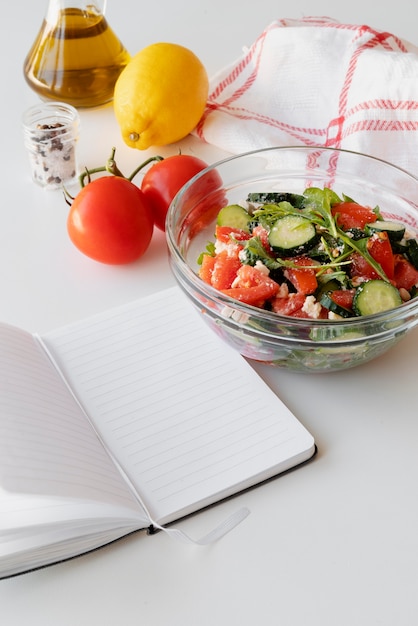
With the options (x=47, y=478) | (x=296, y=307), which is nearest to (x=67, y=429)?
→ (x=47, y=478)

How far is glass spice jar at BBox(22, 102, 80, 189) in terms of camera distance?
4.92 feet

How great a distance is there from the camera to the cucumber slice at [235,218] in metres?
1.23

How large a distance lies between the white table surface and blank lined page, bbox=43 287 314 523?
0.04 meters

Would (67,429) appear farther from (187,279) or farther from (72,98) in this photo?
Answer: (72,98)

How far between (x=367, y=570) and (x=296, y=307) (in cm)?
35

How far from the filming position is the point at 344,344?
3.43ft

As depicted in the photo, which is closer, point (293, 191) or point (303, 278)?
point (303, 278)

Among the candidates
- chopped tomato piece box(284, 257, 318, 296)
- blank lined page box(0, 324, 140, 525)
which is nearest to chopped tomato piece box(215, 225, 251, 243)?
chopped tomato piece box(284, 257, 318, 296)

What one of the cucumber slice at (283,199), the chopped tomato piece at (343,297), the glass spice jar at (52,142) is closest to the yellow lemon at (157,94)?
the glass spice jar at (52,142)

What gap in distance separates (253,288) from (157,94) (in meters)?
0.61

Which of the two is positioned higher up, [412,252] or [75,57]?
[75,57]

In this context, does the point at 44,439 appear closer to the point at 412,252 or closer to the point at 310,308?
the point at 310,308

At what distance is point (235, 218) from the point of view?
124 cm

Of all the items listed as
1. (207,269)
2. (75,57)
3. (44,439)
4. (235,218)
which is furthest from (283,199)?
(75,57)
